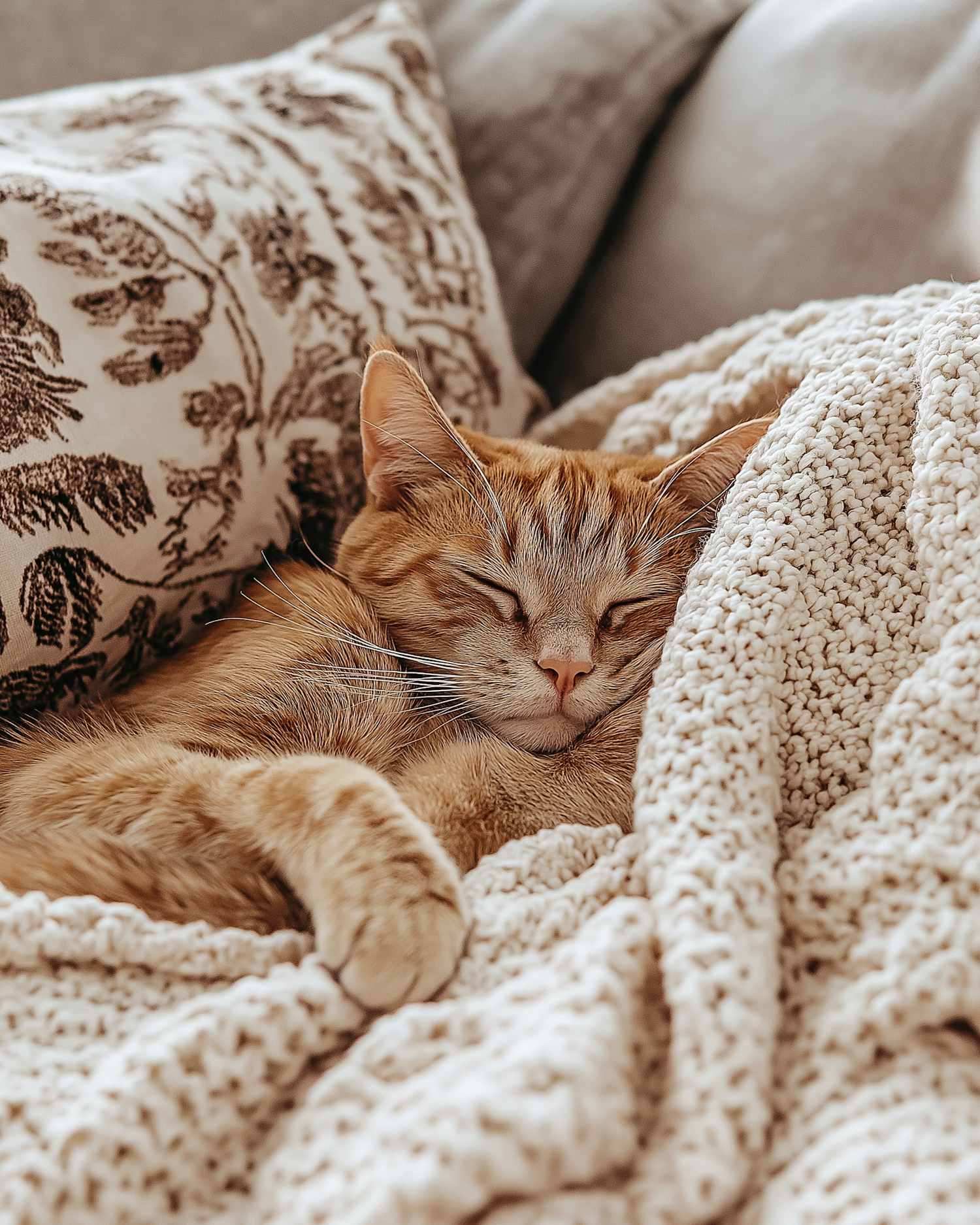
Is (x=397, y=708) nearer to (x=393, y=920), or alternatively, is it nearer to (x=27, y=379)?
(x=393, y=920)

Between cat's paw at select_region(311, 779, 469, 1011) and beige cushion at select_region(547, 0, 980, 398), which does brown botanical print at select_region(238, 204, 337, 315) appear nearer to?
beige cushion at select_region(547, 0, 980, 398)

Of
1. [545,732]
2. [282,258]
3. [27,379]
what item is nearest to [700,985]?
[545,732]

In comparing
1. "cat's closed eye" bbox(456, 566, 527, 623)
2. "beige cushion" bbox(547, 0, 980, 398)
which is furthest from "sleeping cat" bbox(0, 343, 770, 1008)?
"beige cushion" bbox(547, 0, 980, 398)

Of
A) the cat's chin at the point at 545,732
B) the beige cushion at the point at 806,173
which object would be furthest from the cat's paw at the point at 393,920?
the beige cushion at the point at 806,173

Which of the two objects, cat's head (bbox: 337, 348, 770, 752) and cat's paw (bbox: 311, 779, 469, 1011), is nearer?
cat's paw (bbox: 311, 779, 469, 1011)

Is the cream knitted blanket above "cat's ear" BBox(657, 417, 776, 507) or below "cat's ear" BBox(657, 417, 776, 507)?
below

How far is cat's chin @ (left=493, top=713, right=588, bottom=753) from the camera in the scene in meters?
0.96

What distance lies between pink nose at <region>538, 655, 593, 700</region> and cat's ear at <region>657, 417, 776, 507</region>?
0.21m

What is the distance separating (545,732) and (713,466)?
1.06 feet

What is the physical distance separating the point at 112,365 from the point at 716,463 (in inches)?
25.2

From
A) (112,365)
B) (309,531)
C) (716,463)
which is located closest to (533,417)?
(309,531)

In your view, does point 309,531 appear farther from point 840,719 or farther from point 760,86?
point 760,86

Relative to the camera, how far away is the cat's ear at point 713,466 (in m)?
0.92

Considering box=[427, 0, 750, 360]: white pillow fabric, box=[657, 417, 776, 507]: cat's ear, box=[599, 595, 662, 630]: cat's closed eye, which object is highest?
box=[427, 0, 750, 360]: white pillow fabric
